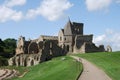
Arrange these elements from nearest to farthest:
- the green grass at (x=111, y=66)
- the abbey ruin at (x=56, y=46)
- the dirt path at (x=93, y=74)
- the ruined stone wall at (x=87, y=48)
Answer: the dirt path at (x=93, y=74) → the green grass at (x=111, y=66) → the abbey ruin at (x=56, y=46) → the ruined stone wall at (x=87, y=48)

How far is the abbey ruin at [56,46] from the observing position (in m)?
78.9

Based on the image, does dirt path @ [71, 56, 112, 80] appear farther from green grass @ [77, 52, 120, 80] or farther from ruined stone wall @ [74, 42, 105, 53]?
ruined stone wall @ [74, 42, 105, 53]

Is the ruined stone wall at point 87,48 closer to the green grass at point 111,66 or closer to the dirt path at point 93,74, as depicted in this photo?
the green grass at point 111,66

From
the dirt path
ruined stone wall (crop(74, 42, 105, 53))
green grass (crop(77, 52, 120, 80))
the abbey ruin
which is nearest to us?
the dirt path

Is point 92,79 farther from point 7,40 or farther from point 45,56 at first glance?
point 7,40

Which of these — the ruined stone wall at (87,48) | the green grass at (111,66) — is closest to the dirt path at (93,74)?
the green grass at (111,66)

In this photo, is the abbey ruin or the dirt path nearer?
the dirt path

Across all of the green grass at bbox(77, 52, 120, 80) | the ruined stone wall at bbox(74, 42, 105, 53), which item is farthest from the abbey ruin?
the green grass at bbox(77, 52, 120, 80)

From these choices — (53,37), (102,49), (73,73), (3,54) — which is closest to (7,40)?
(3,54)

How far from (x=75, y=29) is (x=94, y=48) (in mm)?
8207

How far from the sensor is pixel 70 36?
89.1 metres

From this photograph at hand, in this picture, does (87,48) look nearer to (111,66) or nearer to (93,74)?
(111,66)

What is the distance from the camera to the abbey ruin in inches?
3108

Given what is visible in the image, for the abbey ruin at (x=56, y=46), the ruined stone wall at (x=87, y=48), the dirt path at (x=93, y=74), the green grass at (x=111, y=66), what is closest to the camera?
the dirt path at (x=93, y=74)
